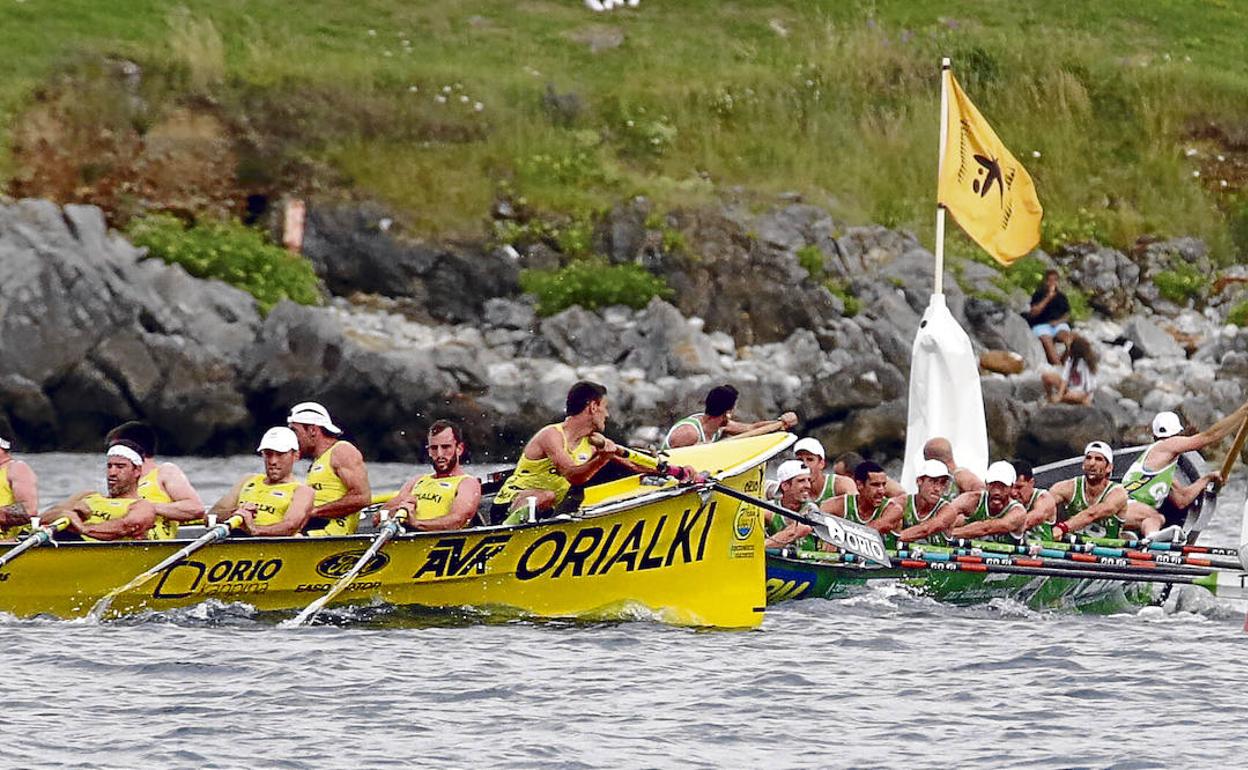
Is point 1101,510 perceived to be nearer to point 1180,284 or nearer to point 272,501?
point 272,501

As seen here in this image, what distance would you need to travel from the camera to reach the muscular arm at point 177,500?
1833 centimetres

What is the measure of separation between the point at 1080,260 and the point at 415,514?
2322 cm

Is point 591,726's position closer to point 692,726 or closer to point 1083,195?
point 692,726

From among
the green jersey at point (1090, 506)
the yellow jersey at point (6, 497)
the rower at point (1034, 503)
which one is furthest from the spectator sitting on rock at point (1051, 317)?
the yellow jersey at point (6, 497)

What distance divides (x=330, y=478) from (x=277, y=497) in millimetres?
419

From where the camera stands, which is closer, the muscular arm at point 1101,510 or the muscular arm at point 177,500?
the muscular arm at point 177,500

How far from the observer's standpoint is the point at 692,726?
14711 mm

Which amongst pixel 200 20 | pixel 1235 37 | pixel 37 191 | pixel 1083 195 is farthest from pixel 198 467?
pixel 1235 37

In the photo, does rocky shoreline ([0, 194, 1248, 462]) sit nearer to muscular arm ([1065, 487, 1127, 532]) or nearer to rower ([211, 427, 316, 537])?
muscular arm ([1065, 487, 1127, 532])

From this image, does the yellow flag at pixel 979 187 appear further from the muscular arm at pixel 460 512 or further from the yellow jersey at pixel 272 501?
the yellow jersey at pixel 272 501

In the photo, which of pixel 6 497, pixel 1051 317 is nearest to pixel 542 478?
pixel 6 497

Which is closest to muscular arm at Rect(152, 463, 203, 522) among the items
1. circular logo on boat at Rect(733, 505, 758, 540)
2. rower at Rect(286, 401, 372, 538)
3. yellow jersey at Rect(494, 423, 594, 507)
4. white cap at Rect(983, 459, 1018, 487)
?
Result: rower at Rect(286, 401, 372, 538)

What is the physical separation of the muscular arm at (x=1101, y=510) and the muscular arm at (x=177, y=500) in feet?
24.0

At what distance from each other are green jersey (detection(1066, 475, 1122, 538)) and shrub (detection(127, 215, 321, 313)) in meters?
16.0
